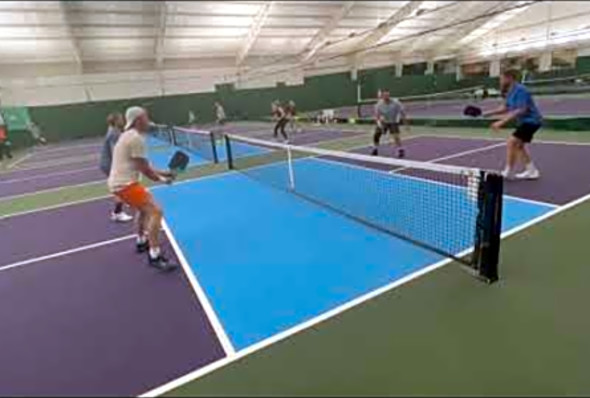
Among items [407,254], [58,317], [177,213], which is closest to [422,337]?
[407,254]

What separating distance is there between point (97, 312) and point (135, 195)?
1.29 metres

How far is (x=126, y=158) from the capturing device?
4.62 m

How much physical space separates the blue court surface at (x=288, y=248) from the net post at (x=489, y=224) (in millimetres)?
616

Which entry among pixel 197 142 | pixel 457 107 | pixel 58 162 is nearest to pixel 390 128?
pixel 197 142

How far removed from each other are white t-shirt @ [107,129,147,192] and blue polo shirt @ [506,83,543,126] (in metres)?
5.46

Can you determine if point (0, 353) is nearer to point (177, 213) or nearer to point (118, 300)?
point (118, 300)

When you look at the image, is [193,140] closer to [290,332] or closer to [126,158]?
[126,158]

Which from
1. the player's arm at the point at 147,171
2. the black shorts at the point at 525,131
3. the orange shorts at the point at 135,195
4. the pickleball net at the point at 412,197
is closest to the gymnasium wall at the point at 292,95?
the pickleball net at the point at 412,197

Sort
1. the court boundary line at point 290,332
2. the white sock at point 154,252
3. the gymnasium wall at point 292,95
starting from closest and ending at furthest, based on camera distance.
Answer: the court boundary line at point 290,332, the white sock at point 154,252, the gymnasium wall at point 292,95

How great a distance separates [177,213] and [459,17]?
6.81 meters

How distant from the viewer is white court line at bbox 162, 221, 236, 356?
3415mm

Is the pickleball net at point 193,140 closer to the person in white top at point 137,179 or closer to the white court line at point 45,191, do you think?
the white court line at point 45,191

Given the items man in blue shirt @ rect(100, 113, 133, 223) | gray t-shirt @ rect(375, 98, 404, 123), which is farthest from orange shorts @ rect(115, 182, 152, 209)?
gray t-shirt @ rect(375, 98, 404, 123)

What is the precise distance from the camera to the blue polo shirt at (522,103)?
6781 millimetres
